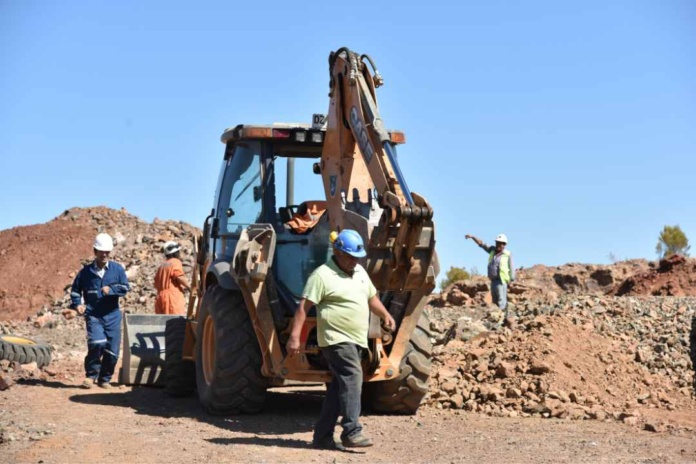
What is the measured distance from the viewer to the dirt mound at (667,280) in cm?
2719

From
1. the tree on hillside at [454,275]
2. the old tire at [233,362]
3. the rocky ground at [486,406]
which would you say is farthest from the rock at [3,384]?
the tree on hillside at [454,275]

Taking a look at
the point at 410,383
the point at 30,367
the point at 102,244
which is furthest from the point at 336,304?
the point at 30,367

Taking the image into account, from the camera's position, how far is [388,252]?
883cm

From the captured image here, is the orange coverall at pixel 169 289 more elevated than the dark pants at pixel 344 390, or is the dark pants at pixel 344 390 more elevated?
the orange coverall at pixel 169 289

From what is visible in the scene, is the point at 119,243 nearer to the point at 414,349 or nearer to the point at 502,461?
the point at 414,349

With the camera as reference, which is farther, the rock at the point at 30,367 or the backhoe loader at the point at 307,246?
the rock at the point at 30,367

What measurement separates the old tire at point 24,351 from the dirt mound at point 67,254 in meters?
11.5

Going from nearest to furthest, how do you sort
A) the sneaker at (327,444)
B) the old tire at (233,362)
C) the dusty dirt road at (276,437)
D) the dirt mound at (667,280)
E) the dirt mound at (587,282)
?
the dusty dirt road at (276,437) < the sneaker at (327,444) < the old tire at (233,362) < the dirt mound at (587,282) < the dirt mound at (667,280)

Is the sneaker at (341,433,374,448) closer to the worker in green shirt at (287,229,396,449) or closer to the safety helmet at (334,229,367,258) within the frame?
the worker in green shirt at (287,229,396,449)

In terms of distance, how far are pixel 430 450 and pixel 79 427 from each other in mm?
3111

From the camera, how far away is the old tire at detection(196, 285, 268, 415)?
966 centimetres

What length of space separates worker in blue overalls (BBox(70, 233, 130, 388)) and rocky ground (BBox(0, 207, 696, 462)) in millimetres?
451

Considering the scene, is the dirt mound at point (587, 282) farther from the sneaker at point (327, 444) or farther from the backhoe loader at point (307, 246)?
the sneaker at point (327, 444)

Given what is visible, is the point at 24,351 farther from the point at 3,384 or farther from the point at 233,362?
the point at 233,362
